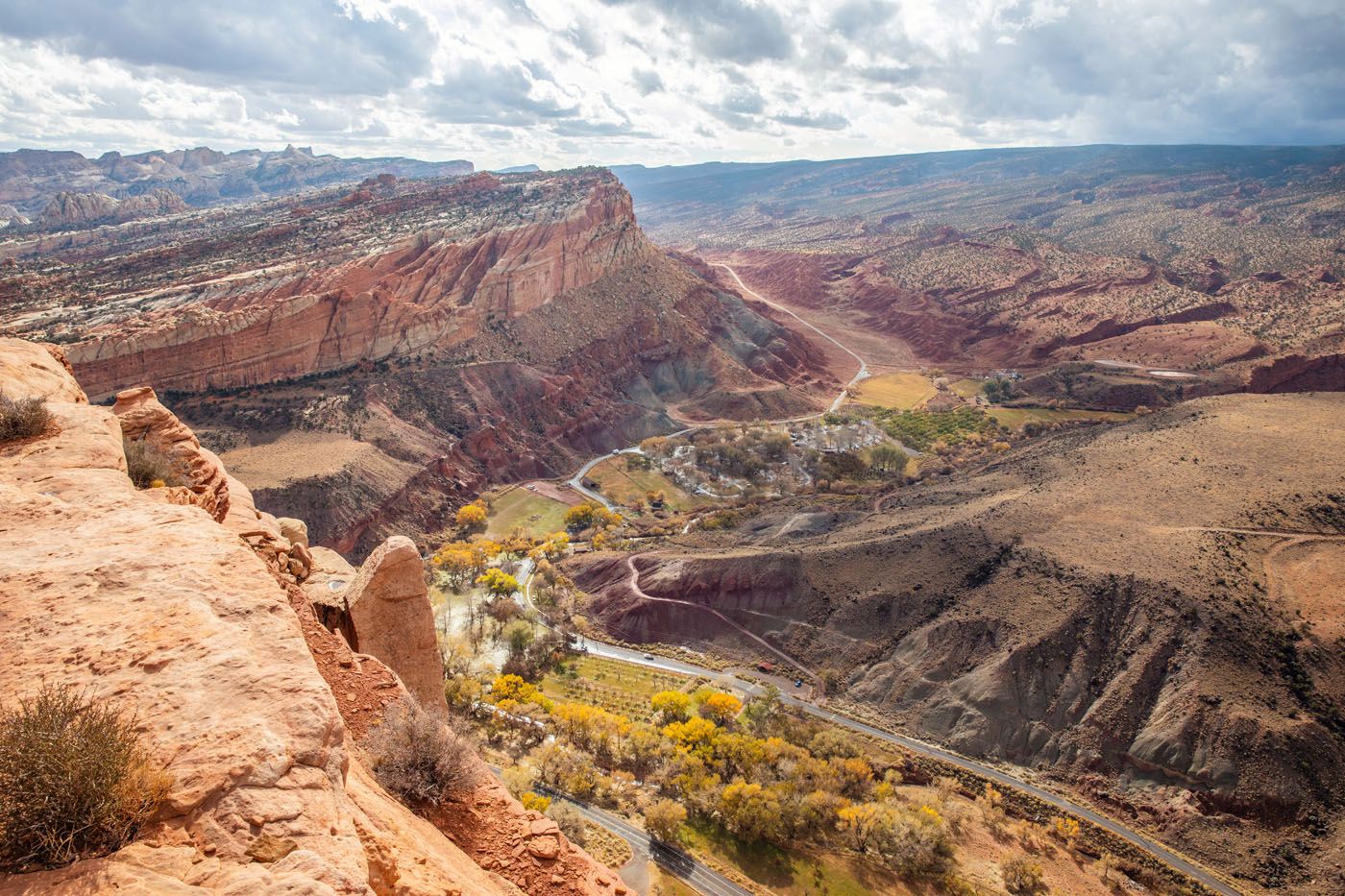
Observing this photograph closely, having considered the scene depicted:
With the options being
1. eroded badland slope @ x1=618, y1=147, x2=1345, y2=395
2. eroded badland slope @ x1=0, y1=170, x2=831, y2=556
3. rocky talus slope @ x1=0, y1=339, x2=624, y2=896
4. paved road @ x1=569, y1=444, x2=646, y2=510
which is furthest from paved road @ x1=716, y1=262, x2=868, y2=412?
rocky talus slope @ x1=0, y1=339, x2=624, y2=896

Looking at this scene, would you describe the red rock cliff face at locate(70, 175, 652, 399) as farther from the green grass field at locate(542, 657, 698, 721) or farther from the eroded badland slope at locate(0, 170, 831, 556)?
the green grass field at locate(542, 657, 698, 721)

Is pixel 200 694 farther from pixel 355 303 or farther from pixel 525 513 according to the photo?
pixel 355 303

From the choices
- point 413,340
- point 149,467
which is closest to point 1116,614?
point 149,467

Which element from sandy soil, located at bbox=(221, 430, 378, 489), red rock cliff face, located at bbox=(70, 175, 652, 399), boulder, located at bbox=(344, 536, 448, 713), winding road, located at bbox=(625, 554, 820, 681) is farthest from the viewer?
red rock cliff face, located at bbox=(70, 175, 652, 399)

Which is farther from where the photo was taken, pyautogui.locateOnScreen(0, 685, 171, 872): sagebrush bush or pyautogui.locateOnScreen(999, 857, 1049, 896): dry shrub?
pyautogui.locateOnScreen(999, 857, 1049, 896): dry shrub

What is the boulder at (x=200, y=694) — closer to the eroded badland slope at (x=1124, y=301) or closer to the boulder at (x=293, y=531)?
the boulder at (x=293, y=531)

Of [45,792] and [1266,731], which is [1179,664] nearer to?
[1266,731]

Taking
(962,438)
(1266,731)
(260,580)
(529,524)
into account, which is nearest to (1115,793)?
(1266,731)

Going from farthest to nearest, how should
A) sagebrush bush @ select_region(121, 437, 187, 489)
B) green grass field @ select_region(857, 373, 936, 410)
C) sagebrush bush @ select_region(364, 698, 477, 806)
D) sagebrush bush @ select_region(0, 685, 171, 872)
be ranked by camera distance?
1. green grass field @ select_region(857, 373, 936, 410)
2. sagebrush bush @ select_region(121, 437, 187, 489)
3. sagebrush bush @ select_region(364, 698, 477, 806)
4. sagebrush bush @ select_region(0, 685, 171, 872)

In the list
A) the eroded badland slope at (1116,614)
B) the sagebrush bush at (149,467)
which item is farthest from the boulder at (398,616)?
the eroded badland slope at (1116,614)
